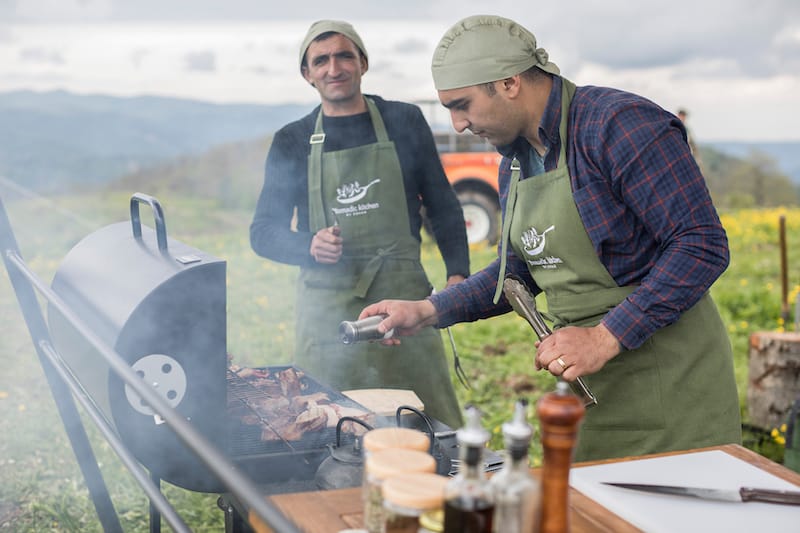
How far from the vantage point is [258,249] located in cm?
346

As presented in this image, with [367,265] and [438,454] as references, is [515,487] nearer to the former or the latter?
[438,454]

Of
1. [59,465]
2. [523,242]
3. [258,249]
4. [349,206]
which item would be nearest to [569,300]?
[523,242]

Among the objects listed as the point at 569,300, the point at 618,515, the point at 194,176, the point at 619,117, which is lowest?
the point at 618,515

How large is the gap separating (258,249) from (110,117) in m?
10.2

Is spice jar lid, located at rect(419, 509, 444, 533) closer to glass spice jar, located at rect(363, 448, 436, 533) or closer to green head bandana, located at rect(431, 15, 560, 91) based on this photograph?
glass spice jar, located at rect(363, 448, 436, 533)

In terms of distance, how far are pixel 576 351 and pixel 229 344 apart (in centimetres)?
498

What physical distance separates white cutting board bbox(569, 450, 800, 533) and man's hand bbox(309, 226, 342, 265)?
5.67 feet

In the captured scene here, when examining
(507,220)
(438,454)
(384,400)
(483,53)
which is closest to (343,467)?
(438,454)

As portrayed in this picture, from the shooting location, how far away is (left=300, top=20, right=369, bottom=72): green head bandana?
10.5ft

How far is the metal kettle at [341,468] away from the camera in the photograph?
1.71 meters

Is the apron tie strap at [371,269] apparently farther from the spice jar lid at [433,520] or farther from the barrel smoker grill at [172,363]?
the spice jar lid at [433,520]

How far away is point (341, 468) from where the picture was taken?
1.74m

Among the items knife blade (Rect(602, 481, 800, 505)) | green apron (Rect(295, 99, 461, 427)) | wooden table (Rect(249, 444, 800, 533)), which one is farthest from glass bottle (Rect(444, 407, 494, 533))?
green apron (Rect(295, 99, 461, 427))

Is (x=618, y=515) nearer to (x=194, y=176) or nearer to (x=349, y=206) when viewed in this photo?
(x=349, y=206)
